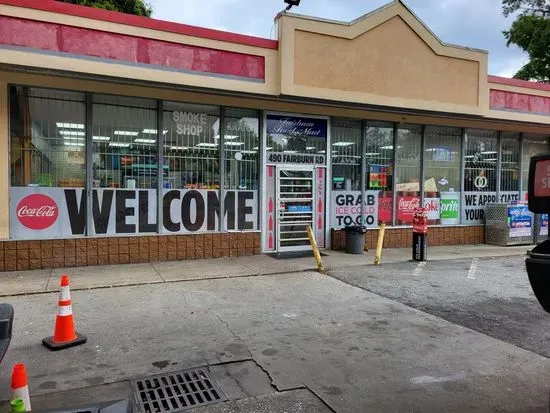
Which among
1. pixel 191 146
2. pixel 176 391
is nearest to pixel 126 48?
pixel 191 146

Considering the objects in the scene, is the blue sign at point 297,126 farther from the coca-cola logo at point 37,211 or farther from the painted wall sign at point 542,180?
the painted wall sign at point 542,180

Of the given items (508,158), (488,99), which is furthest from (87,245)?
(508,158)

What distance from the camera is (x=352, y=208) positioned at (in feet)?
39.9

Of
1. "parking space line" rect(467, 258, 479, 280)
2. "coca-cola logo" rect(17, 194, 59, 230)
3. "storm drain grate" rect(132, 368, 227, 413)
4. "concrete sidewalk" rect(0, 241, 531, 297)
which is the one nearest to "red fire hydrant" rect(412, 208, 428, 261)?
"concrete sidewalk" rect(0, 241, 531, 297)

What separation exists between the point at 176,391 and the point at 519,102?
42.6 ft

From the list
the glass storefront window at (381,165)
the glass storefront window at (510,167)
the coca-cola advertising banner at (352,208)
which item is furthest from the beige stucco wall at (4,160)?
the glass storefront window at (510,167)

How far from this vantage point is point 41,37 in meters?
7.79

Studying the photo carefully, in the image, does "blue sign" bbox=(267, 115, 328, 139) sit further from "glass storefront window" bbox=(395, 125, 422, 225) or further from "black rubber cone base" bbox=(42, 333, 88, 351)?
"black rubber cone base" bbox=(42, 333, 88, 351)

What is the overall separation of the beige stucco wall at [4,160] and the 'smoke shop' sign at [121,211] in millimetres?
122

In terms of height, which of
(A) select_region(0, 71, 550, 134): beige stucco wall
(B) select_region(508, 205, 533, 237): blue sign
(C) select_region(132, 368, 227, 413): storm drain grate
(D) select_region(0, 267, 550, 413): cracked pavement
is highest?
(A) select_region(0, 71, 550, 134): beige stucco wall

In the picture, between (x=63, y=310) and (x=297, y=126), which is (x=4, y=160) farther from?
(x=297, y=126)

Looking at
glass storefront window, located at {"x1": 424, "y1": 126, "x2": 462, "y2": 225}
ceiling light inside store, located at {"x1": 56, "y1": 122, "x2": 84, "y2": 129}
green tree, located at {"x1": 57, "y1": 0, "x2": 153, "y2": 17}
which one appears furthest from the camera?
green tree, located at {"x1": 57, "y1": 0, "x2": 153, "y2": 17}

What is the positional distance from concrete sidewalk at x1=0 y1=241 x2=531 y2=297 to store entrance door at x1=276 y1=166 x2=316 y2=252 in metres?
0.69

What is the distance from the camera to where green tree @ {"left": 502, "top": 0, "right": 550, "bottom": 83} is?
78.6 feet
